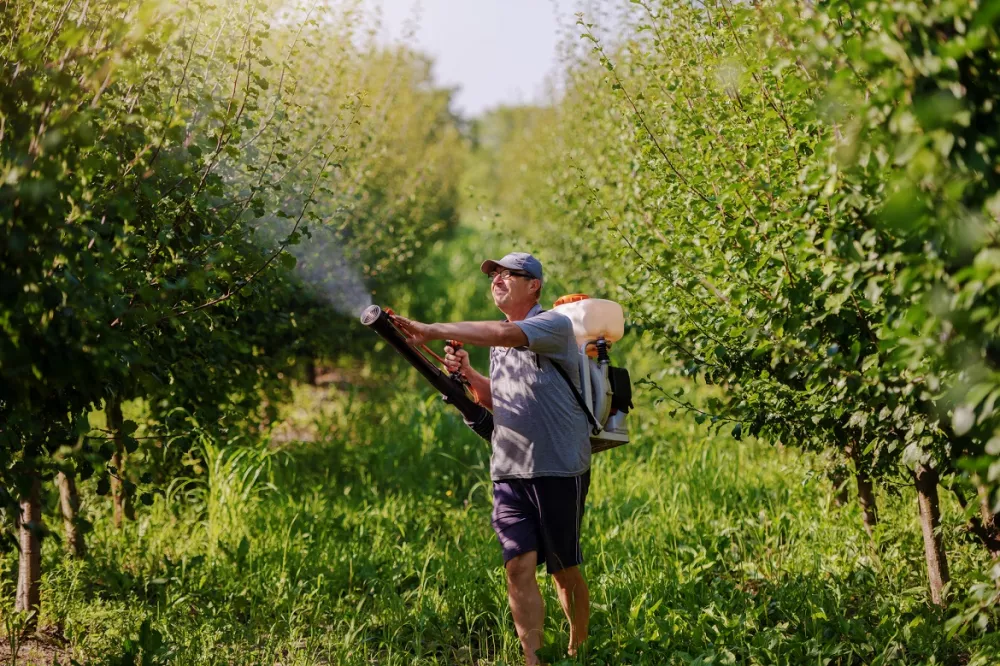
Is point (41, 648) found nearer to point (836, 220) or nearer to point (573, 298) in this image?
point (573, 298)

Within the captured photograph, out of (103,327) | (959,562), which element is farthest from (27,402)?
(959,562)

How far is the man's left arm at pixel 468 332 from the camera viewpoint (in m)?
3.75

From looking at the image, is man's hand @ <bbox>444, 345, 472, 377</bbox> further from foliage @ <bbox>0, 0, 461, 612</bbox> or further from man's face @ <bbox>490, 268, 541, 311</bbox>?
foliage @ <bbox>0, 0, 461, 612</bbox>

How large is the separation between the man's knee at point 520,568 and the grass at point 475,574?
13.1 inches

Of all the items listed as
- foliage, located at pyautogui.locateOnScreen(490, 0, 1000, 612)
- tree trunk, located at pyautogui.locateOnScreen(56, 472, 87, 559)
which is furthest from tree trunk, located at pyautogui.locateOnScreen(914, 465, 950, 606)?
tree trunk, located at pyautogui.locateOnScreen(56, 472, 87, 559)

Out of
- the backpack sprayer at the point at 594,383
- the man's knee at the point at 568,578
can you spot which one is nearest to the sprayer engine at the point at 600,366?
the backpack sprayer at the point at 594,383

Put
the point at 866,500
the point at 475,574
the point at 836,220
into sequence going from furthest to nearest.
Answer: the point at 475,574 < the point at 866,500 < the point at 836,220

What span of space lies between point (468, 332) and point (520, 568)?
3.60ft

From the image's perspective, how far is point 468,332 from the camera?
3803 millimetres

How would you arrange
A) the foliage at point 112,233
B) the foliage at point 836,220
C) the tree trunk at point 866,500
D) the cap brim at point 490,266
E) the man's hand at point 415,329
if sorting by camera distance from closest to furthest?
the foliage at point 836,220, the foliage at point 112,233, the man's hand at point 415,329, the cap brim at point 490,266, the tree trunk at point 866,500

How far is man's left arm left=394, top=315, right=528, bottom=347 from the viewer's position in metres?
3.75

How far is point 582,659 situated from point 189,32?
3.48 meters

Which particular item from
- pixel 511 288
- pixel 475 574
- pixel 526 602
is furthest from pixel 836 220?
pixel 475 574

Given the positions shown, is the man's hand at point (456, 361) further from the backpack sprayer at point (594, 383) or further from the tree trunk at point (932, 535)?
the tree trunk at point (932, 535)
